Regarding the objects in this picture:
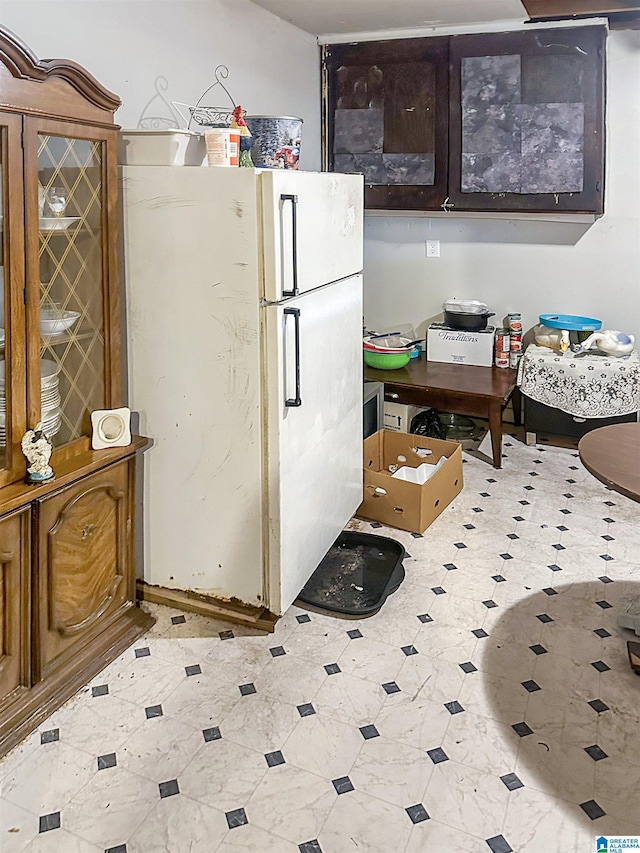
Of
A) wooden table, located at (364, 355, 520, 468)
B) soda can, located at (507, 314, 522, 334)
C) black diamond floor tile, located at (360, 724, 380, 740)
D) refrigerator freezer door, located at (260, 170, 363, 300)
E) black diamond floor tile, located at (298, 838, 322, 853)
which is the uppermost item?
refrigerator freezer door, located at (260, 170, 363, 300)

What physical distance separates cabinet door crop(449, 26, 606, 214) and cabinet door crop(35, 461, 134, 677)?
108 inches

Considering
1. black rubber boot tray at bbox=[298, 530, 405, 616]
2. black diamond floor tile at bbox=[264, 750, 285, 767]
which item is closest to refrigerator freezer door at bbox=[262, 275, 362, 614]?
black rubber boot tray at bbox=[298, 530, 405, 616]

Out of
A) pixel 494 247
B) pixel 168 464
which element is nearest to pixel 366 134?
pixel 494 247

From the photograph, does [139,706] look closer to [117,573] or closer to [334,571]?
[117,573]

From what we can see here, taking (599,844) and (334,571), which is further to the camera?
(334,571)

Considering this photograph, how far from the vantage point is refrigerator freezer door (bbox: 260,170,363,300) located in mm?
2365

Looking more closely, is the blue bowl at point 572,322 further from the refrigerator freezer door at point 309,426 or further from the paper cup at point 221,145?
the paper cup at point 221,145

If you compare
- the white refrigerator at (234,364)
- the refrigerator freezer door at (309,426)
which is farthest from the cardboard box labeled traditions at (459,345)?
the white refrigerator at (234,364)

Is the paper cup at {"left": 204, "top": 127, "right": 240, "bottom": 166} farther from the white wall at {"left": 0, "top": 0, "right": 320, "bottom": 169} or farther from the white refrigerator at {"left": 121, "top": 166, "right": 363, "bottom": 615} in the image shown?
the white wall at {"left": 0, "top": 0, "right": 320, "bottom": 169}

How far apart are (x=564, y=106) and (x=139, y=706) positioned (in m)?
3.55

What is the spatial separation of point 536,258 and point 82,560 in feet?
10.8

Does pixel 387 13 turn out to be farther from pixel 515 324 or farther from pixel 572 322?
pixel 572 322

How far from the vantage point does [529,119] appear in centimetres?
409

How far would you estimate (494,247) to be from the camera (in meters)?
4.68
